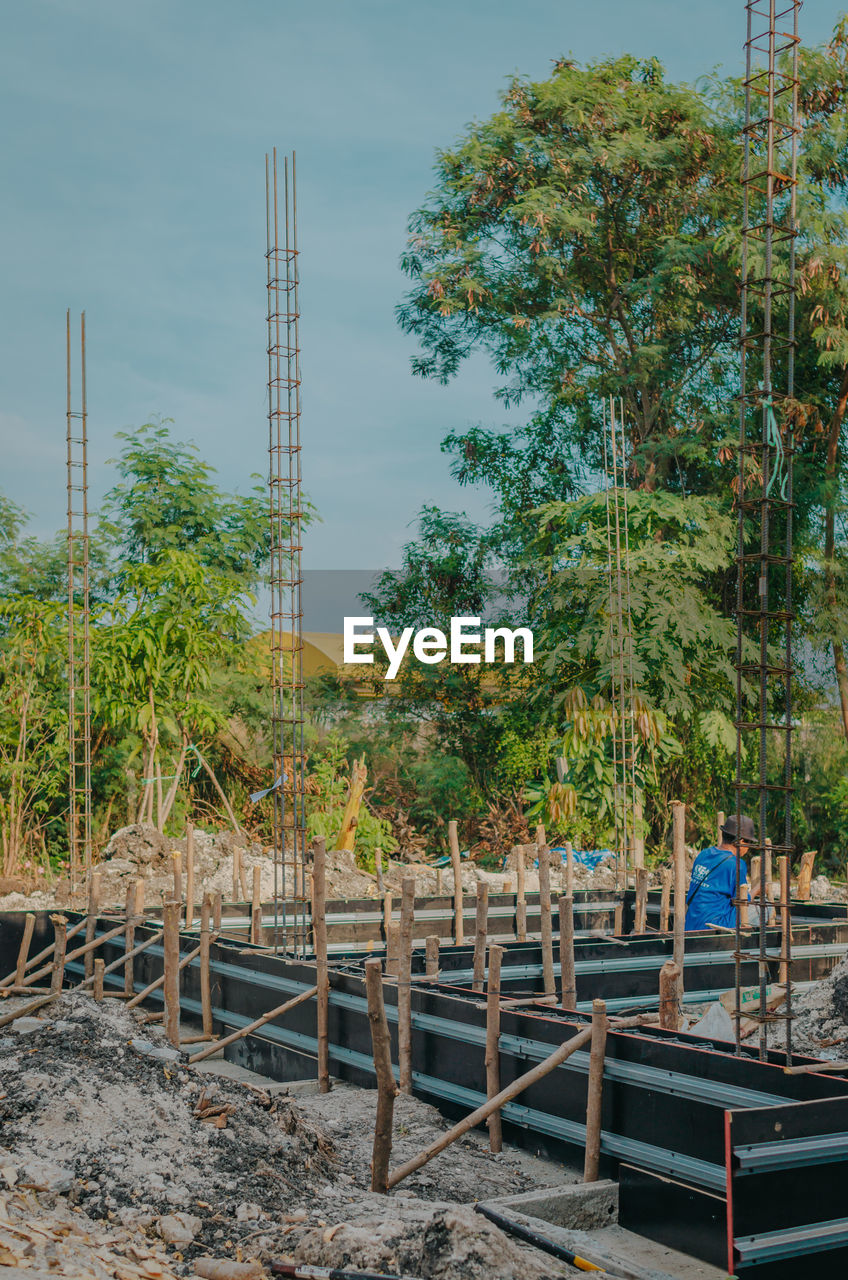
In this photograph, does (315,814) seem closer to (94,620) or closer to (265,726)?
(265,726)

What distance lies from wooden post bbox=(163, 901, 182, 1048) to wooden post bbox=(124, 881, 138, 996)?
1.13 meters

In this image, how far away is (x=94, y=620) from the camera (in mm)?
13570

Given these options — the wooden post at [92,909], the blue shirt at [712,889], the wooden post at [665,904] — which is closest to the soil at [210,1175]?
the blue shirt at [712,889]

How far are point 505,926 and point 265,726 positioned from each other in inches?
278

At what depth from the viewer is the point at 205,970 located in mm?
6840

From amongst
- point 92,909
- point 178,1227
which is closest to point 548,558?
point 92,909

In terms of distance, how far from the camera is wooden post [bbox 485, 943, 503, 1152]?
15.6ft

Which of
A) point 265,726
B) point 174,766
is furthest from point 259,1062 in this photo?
point 265,726

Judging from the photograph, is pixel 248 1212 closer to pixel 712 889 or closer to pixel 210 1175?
pixel 210 1175

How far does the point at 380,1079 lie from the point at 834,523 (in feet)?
40.0

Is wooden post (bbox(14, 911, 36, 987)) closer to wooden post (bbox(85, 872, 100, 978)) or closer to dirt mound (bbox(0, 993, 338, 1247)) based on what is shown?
wooden post (bbox(85, 872, 100, 978))

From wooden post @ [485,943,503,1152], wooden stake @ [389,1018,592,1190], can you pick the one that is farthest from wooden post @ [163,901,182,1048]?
wooden stake @ [389,1018,592,1190]

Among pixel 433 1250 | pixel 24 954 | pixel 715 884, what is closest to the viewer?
pixel 433 1250

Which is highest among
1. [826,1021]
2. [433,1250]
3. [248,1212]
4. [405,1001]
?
Result: [405,1001]
